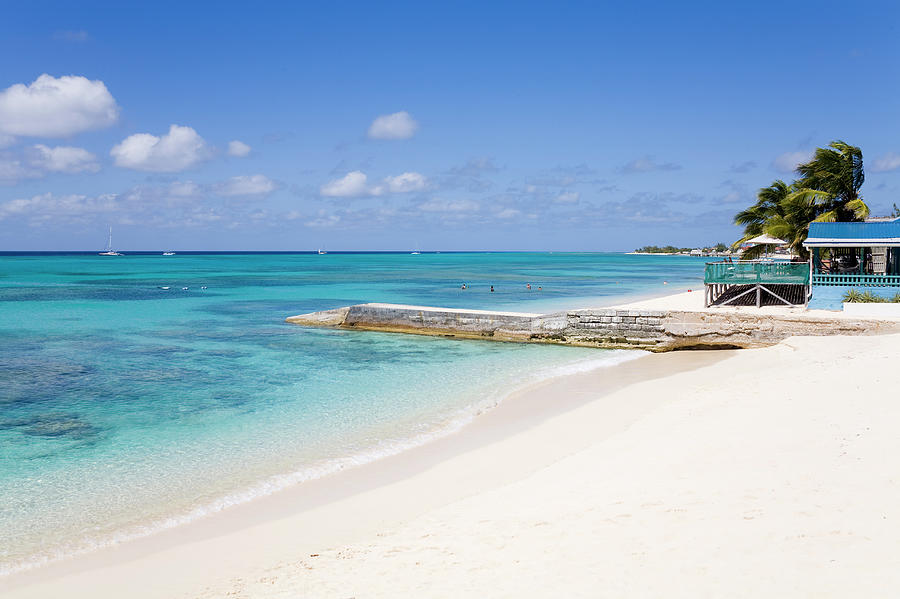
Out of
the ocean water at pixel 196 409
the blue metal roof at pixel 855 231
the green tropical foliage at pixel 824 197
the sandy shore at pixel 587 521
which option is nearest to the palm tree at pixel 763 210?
the green tropical foliage at pixel 824 197

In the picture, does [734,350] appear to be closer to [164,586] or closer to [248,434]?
[248,434]

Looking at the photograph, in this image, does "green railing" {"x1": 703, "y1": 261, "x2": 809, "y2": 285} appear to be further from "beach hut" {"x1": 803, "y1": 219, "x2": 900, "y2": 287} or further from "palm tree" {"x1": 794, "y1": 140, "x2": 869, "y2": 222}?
"palm tree" {"x1": 794, "y1": 140, "x2": 869, "y2": 222}

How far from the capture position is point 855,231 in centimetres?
2028

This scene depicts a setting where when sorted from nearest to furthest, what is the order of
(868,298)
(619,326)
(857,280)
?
(868,298) < (857,280) < (619,326)

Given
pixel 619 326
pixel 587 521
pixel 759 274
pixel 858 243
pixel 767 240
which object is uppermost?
pixel 767 240

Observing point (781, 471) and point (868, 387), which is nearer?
point (781, 471)

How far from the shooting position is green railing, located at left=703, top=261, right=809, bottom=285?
67.3ft

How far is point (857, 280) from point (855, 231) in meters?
1.87

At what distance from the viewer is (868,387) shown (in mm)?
9562

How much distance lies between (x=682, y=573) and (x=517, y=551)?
4.24 feet

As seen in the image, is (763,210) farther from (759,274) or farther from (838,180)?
(759,274)

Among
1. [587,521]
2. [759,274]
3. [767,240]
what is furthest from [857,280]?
[587,521]

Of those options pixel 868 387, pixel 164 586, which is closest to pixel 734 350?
pixel 868 387

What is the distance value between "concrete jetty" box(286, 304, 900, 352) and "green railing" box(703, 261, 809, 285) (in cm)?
263
